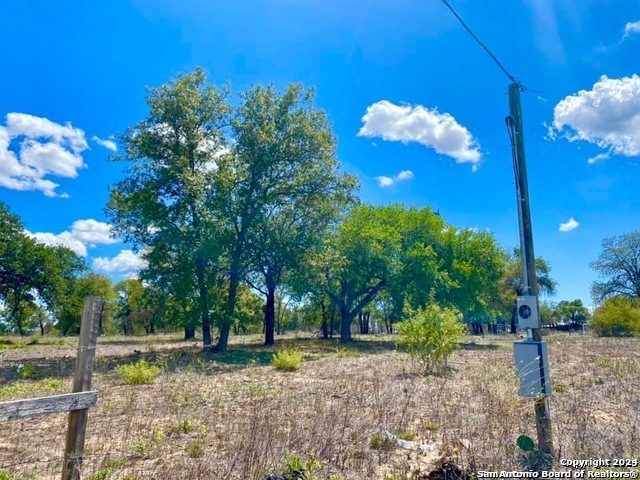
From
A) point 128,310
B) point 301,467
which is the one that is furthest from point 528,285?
point 128,310

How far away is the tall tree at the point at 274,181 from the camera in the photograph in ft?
56.1

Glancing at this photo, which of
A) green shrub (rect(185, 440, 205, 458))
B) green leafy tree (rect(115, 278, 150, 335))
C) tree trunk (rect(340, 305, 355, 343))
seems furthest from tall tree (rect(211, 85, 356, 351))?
green leafy tree (rect(115, 278, 150, 335))

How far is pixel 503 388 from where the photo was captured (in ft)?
20.6

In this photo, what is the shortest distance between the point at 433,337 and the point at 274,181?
10264 millimetres

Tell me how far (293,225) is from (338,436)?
1445 cm

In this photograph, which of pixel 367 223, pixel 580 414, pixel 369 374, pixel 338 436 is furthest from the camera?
pixel 367 223

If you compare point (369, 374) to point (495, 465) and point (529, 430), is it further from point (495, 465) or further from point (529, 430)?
point (495, 465)

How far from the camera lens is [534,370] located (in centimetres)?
416

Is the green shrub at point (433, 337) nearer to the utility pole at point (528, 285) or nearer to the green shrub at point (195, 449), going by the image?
the utility pole at point (528, 285)

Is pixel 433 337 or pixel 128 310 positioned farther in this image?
pixel 128 310

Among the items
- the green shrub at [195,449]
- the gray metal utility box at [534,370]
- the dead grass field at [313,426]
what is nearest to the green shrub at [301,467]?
the dead grass field at [313,426]

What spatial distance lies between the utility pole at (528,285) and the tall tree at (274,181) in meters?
13.1

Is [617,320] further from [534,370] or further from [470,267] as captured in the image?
[534,370]

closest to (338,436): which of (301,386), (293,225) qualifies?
(301,386)
